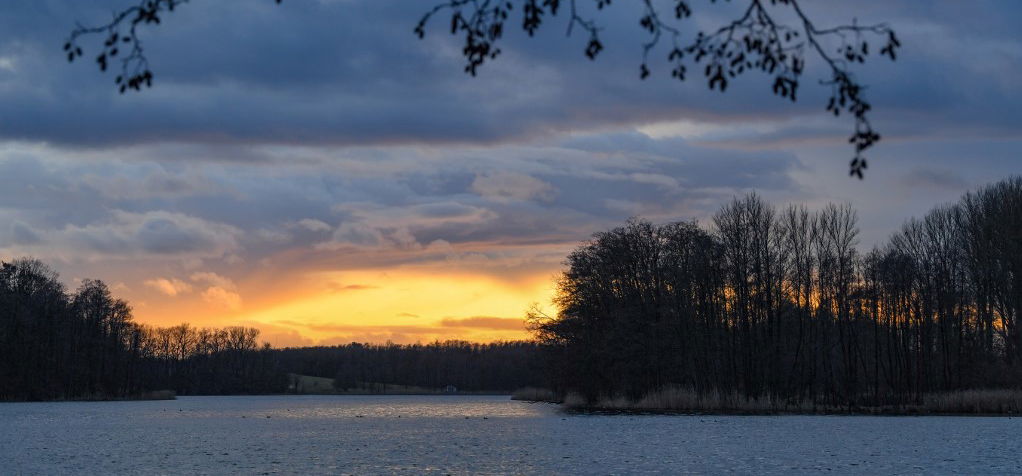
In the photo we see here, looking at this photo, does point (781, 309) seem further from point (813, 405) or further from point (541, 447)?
point (541, 447)

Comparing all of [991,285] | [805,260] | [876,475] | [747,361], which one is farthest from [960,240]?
[876,475]

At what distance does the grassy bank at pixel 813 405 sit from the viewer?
2502 inches

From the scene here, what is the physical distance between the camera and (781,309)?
83.2 m

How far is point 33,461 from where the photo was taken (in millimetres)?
33781

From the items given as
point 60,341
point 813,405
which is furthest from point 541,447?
point 60,341

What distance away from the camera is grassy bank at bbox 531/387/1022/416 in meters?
63.6

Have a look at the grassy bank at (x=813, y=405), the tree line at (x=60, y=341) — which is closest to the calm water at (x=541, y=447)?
the grassy bank at (x=813, y=405)

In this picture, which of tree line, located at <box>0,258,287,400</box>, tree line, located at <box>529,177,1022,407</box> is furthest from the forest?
tree line, located at <box>0,258,287,400</box>

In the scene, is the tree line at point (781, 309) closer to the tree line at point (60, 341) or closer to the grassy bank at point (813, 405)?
the grassy bank at point (813, 405)

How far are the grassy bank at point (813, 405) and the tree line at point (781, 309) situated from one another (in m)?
2.94

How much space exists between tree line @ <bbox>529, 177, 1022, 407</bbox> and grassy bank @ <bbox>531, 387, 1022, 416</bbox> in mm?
2941

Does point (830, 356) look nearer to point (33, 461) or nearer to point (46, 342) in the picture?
point (33, 461)

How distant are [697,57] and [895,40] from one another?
5.31 ft

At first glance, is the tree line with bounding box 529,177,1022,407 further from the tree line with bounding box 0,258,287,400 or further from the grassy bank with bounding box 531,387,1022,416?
the tree line with bounding box 0,258,287,400
